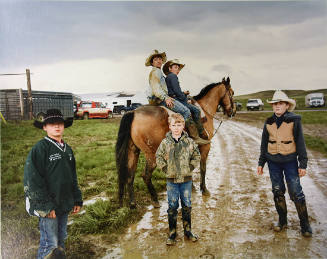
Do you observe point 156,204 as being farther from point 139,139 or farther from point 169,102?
point 169,102

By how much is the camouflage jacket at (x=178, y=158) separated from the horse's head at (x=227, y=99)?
136 inches

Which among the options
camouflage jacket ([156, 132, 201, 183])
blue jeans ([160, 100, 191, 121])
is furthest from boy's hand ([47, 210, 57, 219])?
blue jeans ([160, 100, 191, 121])

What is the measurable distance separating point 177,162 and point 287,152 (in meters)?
1.69

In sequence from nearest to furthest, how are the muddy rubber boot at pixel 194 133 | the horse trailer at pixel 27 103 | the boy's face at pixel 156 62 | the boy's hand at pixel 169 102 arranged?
the boy's hand at pixel 169 102, the boy's face at pixel 156 62, the muddy rubber boot at pixel 194 133, the horse trailer at pixel 27 103

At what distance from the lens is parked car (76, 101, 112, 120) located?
26.4 meters

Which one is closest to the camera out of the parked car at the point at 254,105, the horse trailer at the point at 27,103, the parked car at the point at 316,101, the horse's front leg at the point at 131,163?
the horse's front leg at the point at 131,163

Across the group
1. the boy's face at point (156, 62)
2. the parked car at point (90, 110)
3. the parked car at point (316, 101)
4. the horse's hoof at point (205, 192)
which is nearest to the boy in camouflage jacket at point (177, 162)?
the boy's face at point (156, 62)

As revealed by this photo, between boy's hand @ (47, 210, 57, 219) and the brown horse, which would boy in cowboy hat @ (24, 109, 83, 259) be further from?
the brown horse

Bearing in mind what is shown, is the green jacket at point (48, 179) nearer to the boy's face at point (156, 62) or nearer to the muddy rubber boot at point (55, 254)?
the muddy rubber boot at point (55, 254)

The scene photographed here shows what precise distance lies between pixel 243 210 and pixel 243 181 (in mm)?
1815

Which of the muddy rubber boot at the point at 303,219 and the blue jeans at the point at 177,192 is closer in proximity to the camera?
the blue jeans at the point at 177,192

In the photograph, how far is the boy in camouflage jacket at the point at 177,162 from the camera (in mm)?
3422

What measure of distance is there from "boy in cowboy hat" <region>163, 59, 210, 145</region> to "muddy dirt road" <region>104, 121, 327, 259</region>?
4.39 feet

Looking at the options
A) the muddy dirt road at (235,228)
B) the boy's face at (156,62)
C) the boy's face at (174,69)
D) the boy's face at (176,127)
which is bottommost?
the muddy dirt road at (235,228)
